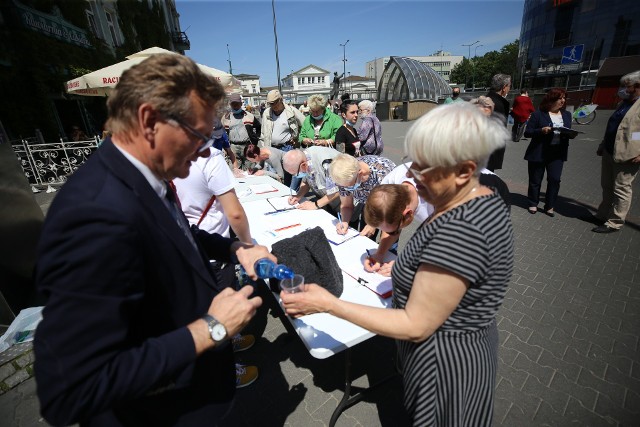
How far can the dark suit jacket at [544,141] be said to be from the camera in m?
4.89

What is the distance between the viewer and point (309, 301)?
127 cm

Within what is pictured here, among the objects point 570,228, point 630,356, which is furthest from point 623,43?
point 630,356

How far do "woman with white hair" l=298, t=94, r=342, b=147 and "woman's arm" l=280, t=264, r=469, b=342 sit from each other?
4746 mm

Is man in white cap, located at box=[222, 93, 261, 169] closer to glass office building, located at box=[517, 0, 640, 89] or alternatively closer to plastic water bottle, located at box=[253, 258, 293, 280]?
plastic water bottle, located at box=[253, 258, 293, 280]

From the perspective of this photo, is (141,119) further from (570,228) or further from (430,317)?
(570,228)

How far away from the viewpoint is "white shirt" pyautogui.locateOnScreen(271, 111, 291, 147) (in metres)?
6.28

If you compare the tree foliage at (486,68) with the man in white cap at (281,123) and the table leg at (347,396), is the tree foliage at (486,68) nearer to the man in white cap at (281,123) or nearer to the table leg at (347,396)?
the man in white cap at (281,123)

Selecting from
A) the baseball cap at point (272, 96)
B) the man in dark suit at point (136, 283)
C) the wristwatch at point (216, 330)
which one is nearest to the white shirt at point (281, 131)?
the baseball cap at point (272, 96)

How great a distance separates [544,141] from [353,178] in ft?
14.0

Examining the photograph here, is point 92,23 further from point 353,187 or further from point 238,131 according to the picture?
point 353,187

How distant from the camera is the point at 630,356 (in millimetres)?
2508

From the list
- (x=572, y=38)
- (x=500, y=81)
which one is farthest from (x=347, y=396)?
(x=572, y=38)

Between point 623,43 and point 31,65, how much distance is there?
49994 mm

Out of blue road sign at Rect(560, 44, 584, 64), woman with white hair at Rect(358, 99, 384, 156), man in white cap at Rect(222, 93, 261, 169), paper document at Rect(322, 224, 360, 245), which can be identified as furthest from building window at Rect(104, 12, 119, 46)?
blue road sign at Rect(560, 44, 584, 64)
